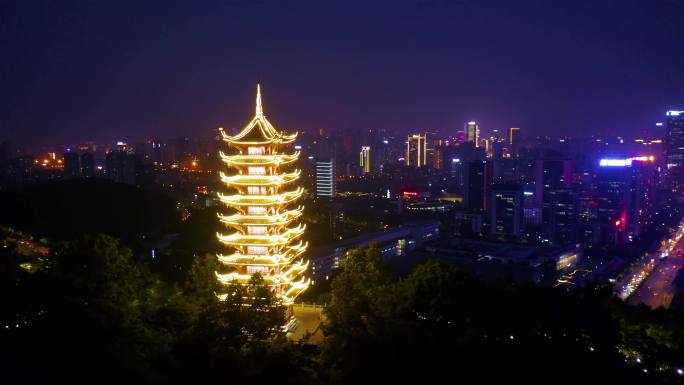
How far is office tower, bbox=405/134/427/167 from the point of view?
71.0 m

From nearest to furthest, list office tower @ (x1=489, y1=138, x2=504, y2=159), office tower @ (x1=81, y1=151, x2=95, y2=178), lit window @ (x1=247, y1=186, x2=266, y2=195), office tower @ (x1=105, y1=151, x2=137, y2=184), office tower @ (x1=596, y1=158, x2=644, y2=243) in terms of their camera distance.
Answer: lit window @ (x1=247, y1=186, x2=266, y2=195) → office tower @ (x1=596, y1=158, x2=644, y2=243) → office tower @ (x1=81, y1=151, x2=95, y2=178) → office tower @ (x1=105, y1=151, x2=137, y2=184) → office tower @ (x1=489, y1=138, x2=504, y2=159)

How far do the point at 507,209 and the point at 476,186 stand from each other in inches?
241

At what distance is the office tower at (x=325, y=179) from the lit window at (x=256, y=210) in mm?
34365

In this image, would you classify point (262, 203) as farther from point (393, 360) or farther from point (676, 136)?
point (676, 136)

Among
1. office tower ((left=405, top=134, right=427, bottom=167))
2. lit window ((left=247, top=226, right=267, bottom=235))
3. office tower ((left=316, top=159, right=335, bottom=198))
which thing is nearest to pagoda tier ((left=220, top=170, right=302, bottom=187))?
lit window ((left=247, top=226, right=267, bottom=235))

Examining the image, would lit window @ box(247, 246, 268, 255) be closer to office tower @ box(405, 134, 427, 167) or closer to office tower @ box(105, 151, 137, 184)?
office tower @ box(105, 151, 137, 184)

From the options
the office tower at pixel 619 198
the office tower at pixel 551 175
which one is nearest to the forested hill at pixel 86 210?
the office tower at pixel 619 198

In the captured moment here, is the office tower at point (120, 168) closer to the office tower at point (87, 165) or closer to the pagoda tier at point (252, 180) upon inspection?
the office tower at point (87, 165)

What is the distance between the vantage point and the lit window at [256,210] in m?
10.0

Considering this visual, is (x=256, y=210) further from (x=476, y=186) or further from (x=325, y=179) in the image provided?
(x=325, y=179)

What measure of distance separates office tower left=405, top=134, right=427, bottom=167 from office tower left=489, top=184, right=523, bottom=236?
3594cm

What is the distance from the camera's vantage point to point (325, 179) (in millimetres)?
45031

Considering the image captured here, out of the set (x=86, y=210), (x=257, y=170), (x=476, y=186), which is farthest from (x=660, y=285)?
(x=86, y=210)

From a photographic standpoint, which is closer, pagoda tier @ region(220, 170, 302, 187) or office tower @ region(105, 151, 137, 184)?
pagoda tier @ region(220, 170, 302, 187)
